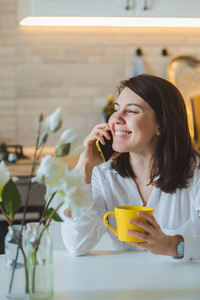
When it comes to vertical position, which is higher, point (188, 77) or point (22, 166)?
point (188, 77)

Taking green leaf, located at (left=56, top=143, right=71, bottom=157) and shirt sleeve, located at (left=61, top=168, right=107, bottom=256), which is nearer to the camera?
green leaf, located at (left=56, top=143, right=71, bottom=157)

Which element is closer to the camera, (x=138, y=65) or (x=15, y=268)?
(x=15, y=268)

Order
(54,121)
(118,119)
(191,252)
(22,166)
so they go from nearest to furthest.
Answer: (54,121) < (191,252) < (118,119) < (22,166)

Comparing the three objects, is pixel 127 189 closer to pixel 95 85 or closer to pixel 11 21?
pixel 95 85

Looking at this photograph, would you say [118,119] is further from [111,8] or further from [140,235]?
[111,8]

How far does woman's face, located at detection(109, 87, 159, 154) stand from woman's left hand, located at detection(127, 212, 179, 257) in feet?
1.29

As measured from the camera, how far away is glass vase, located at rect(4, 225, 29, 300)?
82cm

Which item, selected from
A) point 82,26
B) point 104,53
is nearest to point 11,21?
point 82,26

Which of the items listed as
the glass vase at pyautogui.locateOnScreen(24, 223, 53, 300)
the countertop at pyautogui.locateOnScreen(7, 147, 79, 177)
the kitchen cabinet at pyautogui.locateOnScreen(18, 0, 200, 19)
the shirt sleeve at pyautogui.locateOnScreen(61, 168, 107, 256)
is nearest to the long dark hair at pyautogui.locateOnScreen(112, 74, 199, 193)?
the shirt sleeve at pyautogui.locateOnScreen(61, 168, 107, 256)

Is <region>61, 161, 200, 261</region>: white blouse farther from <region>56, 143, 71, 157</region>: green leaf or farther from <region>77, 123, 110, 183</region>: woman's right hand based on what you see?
<region>56, 143, 71, 157</region>: green leaf

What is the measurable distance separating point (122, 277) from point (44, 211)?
0.31 meters

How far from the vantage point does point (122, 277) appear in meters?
1.02

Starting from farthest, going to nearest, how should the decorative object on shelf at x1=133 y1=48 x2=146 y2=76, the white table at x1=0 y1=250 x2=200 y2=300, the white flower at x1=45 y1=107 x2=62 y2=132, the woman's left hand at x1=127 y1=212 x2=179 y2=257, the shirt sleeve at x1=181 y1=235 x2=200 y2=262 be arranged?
the decorative object on shelf at x1=133 y1=48 x2=146 y2=76 → the shirt sleeve at x1=181 y1=235 x2=200 y2=262 → the woman's left hand at x1=127 y1=212 x2=179 y2=257 → the white table at x1=0 y1=250 x2=200 y2=300 → the white flower at x1=45 y1=107 x2=62 y2=132

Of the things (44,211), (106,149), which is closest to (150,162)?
(106,149)
